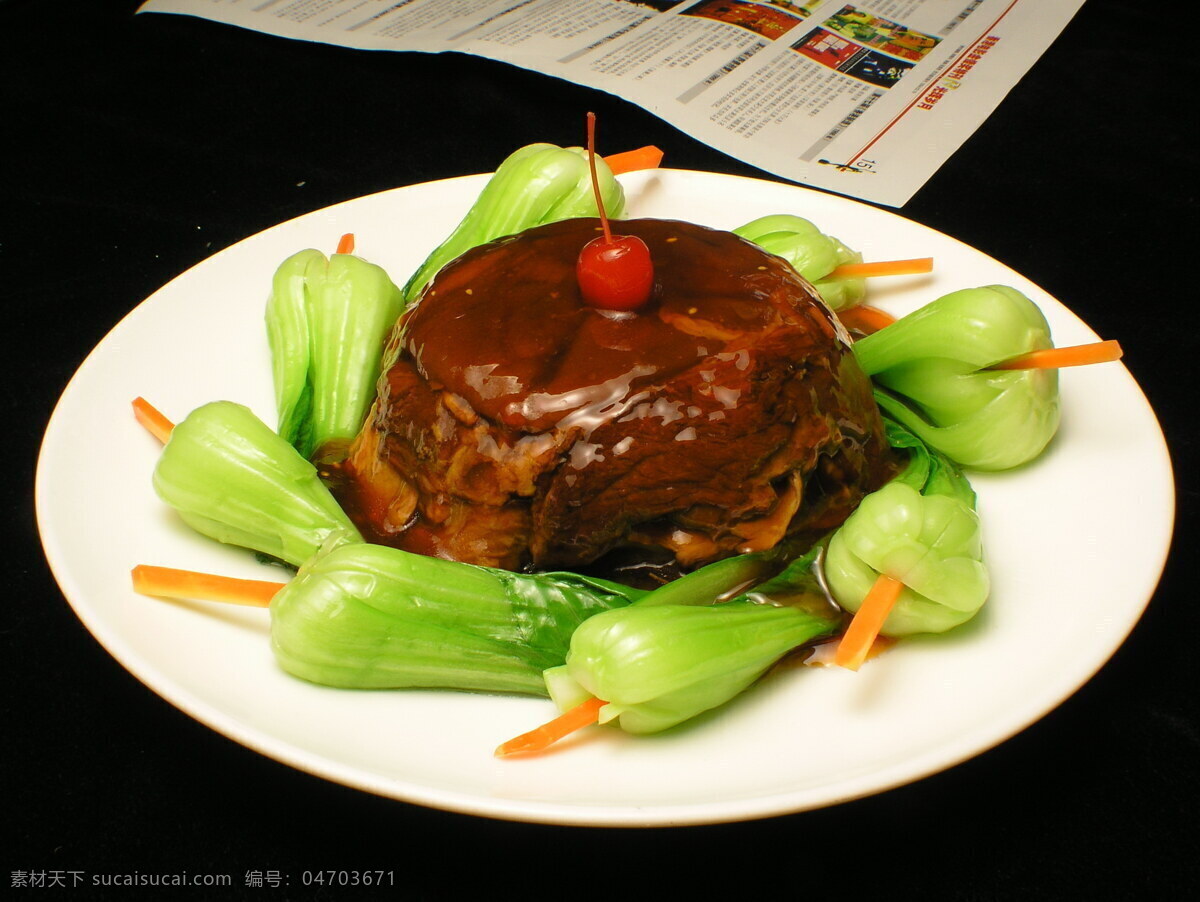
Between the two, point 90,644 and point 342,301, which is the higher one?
point 342,301

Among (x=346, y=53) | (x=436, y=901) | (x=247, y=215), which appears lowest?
(x=436, y=901)

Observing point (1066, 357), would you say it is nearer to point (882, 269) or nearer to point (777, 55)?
point (882, 269)

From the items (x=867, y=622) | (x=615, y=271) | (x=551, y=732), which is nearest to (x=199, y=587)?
(x=551, y=732)

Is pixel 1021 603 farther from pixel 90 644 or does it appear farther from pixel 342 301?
pixel 90 644

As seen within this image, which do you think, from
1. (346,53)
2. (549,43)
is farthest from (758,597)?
(346,53)

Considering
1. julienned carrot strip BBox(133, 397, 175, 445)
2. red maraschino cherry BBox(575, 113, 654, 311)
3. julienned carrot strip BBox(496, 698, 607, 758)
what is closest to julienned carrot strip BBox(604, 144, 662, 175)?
red maraschino cherry BBox(575, 113, 654, 311)
